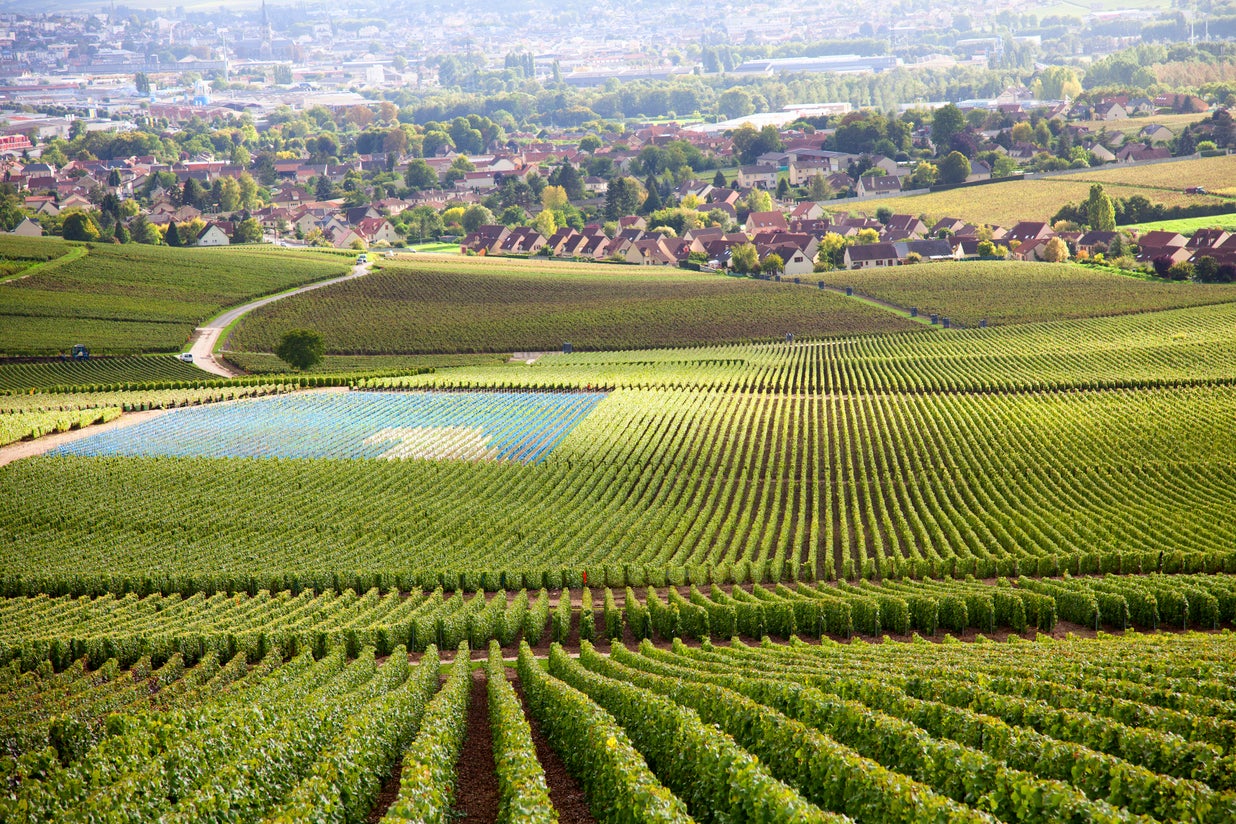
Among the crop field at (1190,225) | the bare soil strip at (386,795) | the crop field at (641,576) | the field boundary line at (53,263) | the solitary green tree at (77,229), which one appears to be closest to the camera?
the crop field at (641,576)

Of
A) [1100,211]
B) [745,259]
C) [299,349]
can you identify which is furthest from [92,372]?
[1100,211]

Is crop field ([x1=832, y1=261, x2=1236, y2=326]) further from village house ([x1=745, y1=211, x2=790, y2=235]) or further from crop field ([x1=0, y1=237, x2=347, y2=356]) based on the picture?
crop field ([x1=0, y1=237, x2=347, y2=356])

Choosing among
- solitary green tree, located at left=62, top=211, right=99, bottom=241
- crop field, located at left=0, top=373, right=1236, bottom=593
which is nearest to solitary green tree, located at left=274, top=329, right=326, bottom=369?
crop field, located at left=0, top=373, right=1236, bottom=593

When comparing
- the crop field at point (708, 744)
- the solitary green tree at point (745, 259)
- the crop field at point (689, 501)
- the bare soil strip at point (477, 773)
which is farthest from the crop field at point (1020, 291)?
the bare soil strip at point (477, 773)

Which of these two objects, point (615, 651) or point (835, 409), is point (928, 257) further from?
point (615, 651)

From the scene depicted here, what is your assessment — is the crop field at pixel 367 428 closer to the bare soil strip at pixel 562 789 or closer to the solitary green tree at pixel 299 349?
the solitary green tree at pixel 299 349
